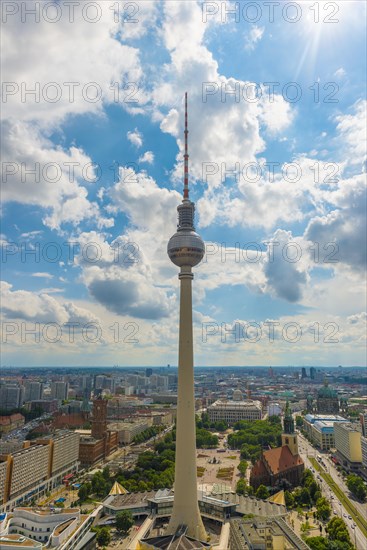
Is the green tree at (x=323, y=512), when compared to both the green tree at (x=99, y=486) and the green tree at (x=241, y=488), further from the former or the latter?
the green tree at (x=99, y=486)

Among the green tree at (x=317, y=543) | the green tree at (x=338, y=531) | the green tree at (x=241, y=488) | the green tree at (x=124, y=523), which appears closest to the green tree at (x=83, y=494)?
the green tree at (x=124, y=523)

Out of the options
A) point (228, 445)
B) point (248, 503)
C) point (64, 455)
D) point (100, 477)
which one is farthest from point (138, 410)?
point (248, 503)

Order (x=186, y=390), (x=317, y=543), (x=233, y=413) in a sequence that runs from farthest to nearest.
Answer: (x=233, y=413) → (x=186, y=390) → (x=317, y=543)

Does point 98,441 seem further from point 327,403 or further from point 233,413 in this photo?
point 327,403

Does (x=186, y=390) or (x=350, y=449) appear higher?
(x=186, y=390)

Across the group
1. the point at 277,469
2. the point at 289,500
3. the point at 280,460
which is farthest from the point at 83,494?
the point at 280,460

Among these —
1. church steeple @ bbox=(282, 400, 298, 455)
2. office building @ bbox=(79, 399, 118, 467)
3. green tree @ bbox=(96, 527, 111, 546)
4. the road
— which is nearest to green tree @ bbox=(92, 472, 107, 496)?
green tree @ bbox=(96, 527, 111, 546)
